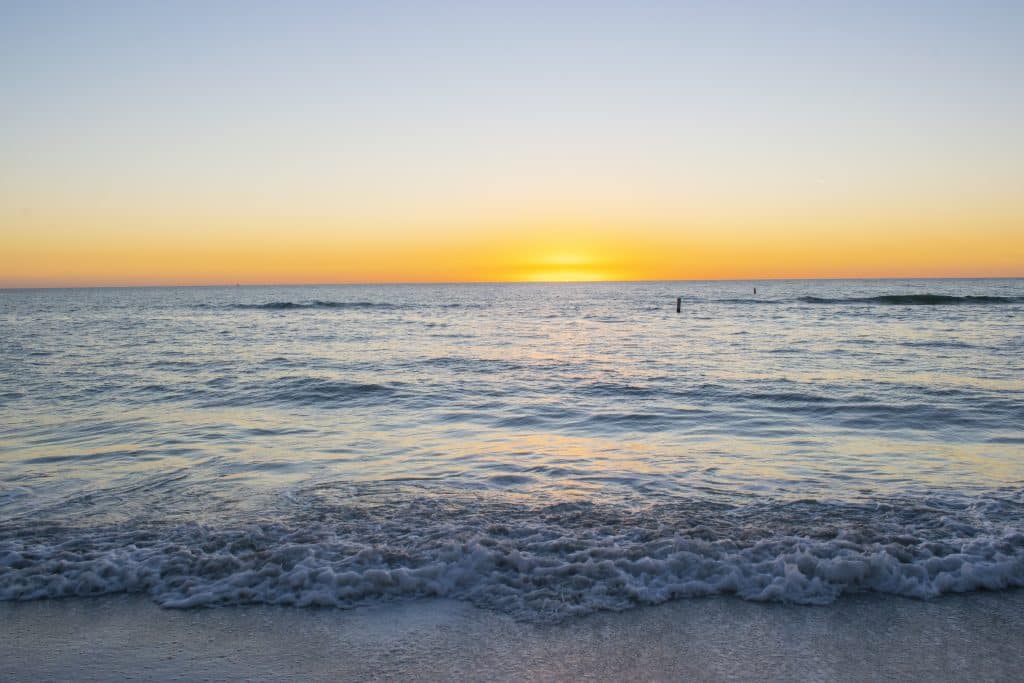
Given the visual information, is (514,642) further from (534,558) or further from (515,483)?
(515,483)

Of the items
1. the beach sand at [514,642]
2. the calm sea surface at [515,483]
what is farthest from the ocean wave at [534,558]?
the beach sand at [514,642]

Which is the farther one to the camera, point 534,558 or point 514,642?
point 534,558

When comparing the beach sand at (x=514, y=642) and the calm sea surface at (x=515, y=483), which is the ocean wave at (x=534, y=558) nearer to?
the calm sea surface at (x=515, y=483)

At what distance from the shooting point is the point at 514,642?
179 inches

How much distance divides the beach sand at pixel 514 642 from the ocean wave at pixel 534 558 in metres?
0.20

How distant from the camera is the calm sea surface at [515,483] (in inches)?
216

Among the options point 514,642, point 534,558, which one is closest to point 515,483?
point 534,558

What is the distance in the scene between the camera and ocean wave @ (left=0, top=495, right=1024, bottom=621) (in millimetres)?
5273

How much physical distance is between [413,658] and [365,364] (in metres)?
20.0

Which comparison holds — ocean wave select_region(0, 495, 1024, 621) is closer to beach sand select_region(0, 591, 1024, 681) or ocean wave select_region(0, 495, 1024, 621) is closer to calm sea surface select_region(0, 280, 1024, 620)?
calm sea surface select_region(0, 280, 1024, 620)

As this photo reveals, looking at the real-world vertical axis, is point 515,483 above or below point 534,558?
below

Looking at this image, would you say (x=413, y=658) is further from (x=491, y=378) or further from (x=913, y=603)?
(x=491, y=378)

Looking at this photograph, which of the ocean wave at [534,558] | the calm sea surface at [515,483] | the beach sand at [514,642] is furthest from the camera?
the calm sea surface at [515,483]

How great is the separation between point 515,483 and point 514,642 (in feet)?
13.7
